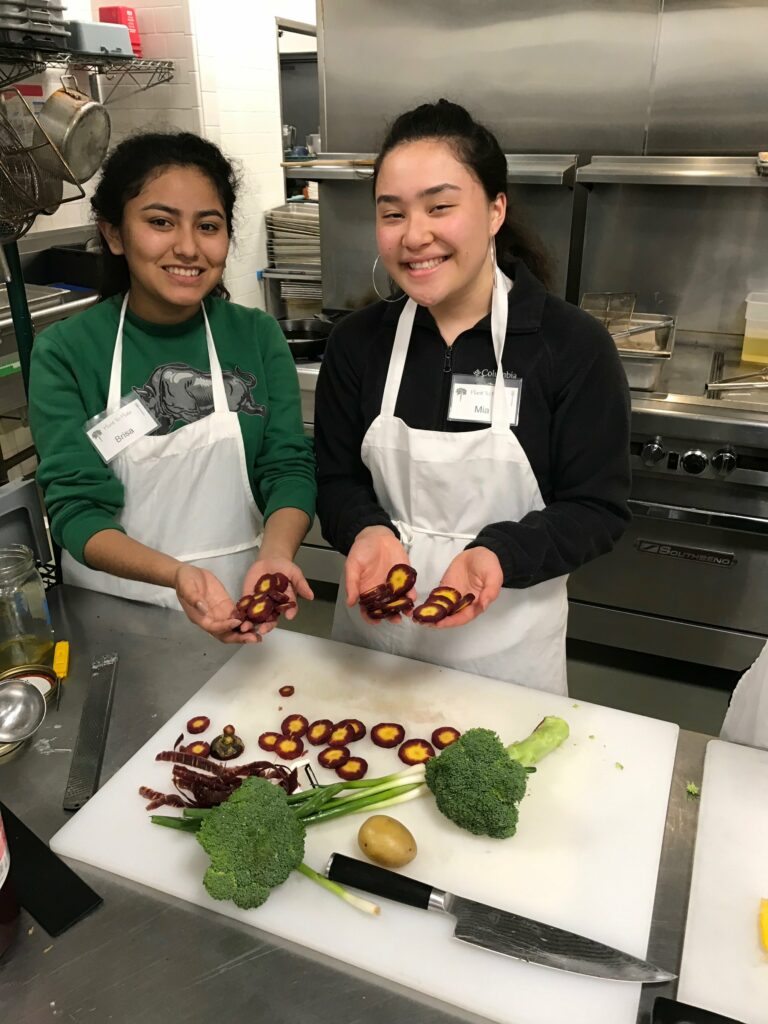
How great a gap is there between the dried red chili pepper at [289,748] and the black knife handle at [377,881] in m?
0.20

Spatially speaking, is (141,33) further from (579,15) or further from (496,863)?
(496,863)

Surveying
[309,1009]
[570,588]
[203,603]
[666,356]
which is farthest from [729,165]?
[309,1009]

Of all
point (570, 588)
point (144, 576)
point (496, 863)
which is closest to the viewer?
point (496, 863)

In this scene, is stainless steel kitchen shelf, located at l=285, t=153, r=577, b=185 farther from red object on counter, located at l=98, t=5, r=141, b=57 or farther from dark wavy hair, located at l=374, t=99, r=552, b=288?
red object on counter, located at l=98, t=5, r=141, b=57

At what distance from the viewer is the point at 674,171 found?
2.29m

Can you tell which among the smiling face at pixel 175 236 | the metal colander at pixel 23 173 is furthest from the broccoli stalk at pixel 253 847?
the metal colander at pixel 23 173

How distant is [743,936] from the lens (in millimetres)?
801

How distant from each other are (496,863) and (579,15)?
256 cm

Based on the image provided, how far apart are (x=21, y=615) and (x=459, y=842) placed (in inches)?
30.5

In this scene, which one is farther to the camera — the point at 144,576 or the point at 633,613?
the point at 633,613

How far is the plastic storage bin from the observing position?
2.42 meters

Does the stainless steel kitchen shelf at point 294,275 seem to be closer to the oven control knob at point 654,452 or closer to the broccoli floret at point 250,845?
the oven control knob at point 654,452

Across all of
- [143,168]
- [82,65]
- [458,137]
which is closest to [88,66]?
[82,65]

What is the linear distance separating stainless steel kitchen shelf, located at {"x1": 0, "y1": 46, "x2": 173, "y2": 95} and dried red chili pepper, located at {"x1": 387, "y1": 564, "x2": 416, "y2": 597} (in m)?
2.13
